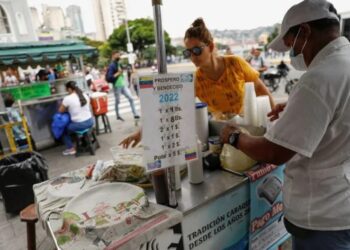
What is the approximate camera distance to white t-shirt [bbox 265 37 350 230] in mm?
912

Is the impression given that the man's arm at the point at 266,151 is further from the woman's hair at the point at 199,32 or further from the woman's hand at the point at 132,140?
the woman's hair at the point at 199,32

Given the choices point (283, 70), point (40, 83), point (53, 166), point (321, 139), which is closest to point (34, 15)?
point (40, 83)

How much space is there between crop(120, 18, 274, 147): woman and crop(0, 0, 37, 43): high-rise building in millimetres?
15289

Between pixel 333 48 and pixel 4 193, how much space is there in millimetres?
3603

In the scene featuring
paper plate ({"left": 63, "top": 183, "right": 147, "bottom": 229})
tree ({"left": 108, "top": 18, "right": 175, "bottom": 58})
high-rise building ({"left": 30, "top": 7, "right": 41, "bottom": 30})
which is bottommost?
paper plate ({"left": 63, "top": 183, "right": 147, "bottom": 229})

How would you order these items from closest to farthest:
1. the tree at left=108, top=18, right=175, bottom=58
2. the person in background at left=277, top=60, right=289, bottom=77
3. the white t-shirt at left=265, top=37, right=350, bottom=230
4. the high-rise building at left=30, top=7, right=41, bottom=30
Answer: the white t-shirt at left=265, top=37, right=350, bottom=230, the person in background at left=277, top=60, right=289, bottom=77, the high-rise building at left=30, top=7, right=41, bottom=30, the tree at left=108, top=18, right=175, bottom=58

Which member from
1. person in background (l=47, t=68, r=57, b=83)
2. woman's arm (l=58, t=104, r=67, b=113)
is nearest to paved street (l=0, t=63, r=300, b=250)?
woman's arm (l=58, t=104, r=67, b=113)

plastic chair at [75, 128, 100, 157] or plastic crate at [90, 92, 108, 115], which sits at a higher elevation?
plastic crate at [90, 92, 108, 115]

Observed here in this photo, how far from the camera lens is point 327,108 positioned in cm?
91

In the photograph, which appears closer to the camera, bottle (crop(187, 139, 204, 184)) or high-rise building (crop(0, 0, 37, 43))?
bottle (crop(187, 139, 204, 184))

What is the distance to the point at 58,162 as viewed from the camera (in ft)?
15.9

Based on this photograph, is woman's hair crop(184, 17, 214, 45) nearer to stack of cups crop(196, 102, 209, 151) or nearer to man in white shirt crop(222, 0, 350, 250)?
stack of cups crop(196, 102, 209, 151)

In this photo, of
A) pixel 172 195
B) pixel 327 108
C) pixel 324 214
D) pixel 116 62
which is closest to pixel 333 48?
pixel 327 108

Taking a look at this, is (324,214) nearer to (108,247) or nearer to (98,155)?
(108,247)
